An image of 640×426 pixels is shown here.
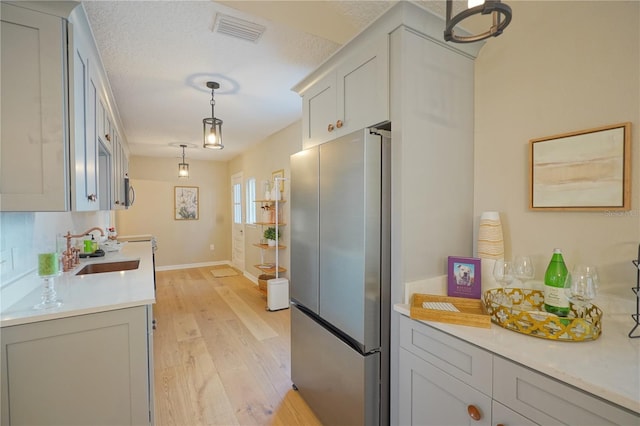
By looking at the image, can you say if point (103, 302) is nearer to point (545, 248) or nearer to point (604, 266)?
point (545, 248)

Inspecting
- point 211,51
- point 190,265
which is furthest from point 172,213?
point 211,51

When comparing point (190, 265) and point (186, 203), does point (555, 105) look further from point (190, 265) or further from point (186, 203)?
point (190, 265)

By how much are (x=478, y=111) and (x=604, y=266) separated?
1000mm

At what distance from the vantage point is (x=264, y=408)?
2.06 m

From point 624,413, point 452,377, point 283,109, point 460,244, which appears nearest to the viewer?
point 624,413

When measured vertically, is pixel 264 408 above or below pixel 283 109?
below

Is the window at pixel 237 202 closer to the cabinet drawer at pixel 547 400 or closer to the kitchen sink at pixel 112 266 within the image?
the kitchen sink at pixel 112 266

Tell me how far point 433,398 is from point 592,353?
24.7 inches

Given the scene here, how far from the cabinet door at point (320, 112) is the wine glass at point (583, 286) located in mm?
1400

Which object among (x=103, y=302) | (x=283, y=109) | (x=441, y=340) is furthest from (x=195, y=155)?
(x=441, y=340)

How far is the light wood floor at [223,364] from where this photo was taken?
2.01 metres

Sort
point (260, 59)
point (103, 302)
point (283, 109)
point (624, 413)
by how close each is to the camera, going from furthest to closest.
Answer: point (283, 109) → point (260, 59) → point (103, 302) → point (624, 413)

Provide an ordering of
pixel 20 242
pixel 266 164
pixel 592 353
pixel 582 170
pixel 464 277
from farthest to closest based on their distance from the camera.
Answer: pixel 266 164, pixel 20 242, pixel 464 277, pixel 582 170, pixel 592 353

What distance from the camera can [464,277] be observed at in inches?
61.6
